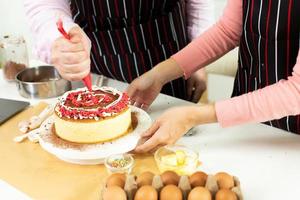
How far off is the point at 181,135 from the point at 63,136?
1.10ft

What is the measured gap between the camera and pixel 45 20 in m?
1.51

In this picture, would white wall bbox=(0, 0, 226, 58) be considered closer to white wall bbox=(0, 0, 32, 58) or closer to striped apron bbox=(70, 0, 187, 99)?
white wall bbox=(0, 0, 32, 58)

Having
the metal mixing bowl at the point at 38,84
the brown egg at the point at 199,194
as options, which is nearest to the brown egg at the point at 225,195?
the brown egg at the point at 199,194

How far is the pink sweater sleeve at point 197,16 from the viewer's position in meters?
1.93

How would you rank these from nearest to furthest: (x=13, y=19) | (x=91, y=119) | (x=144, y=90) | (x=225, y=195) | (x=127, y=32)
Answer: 1. (x=225, y=195)
2. (x=91, y=119)
3. (x=144, y=90)
4. (x=127, y=32)
5. (x=13, y=19)

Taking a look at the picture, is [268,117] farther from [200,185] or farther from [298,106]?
[200,185]

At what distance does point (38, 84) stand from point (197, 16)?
768mm

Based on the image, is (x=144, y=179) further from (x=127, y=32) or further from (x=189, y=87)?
(x=189, y=87)

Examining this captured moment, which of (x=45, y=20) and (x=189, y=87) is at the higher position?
(x=45, y=20)

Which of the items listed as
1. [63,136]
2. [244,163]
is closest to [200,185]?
[244,163]

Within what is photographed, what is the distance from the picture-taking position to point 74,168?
3.94 ft

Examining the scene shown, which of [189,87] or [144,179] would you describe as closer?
[144,179]

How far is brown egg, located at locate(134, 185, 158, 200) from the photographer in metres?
0.93

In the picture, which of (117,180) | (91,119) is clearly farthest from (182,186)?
(91,119)
